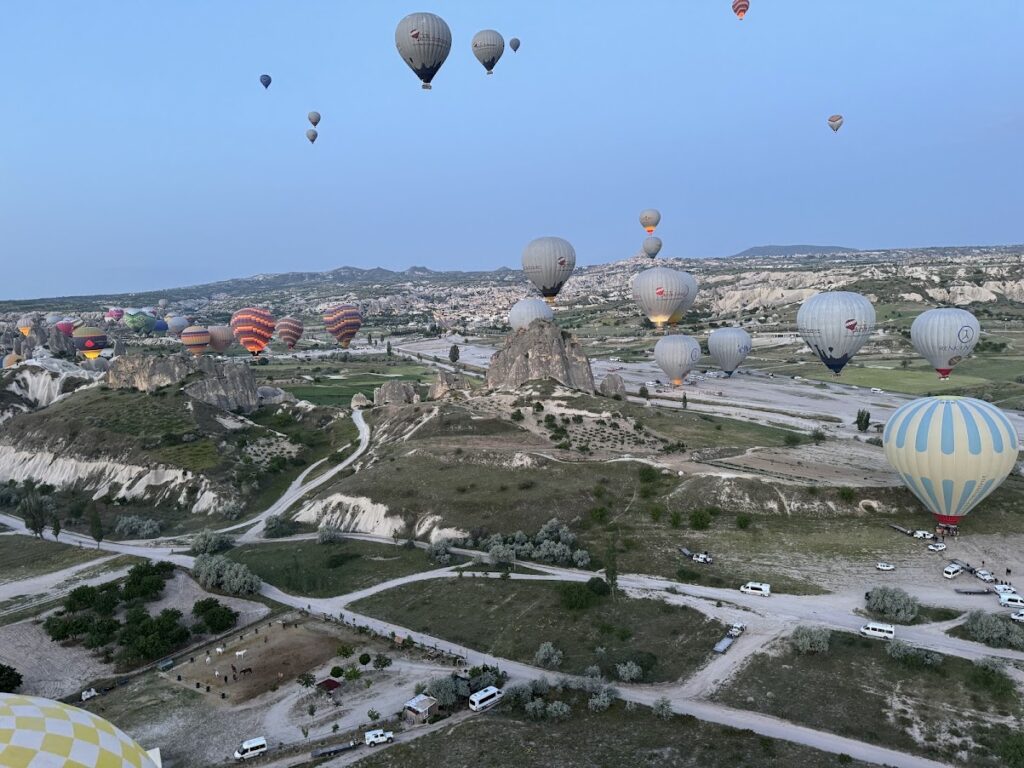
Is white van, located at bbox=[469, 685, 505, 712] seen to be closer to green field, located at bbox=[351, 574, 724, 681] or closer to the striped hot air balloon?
green field, located at bbox=[351, 574, 724, 681]

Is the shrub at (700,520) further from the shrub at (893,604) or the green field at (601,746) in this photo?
the green field at (601,746)

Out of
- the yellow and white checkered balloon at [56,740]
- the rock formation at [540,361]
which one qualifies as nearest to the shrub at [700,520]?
the rock formation at [540,361]

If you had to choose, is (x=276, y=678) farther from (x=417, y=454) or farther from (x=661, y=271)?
(x=661, y=271)

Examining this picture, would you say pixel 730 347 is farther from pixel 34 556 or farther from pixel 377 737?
pixel 34 556

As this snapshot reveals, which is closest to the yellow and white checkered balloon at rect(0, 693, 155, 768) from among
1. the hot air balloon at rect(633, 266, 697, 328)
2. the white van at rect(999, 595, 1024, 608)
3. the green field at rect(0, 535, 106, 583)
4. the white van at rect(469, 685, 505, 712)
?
the white van at rect(469, 685, 505, 712)

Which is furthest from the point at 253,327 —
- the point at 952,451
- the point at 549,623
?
the point at 952,451

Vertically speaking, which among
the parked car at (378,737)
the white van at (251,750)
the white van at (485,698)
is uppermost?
the white van at (485,698)

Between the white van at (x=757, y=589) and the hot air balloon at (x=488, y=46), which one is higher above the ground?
the hot air balloon at (x=488, y=46)

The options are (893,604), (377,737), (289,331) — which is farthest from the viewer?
(289,331)
